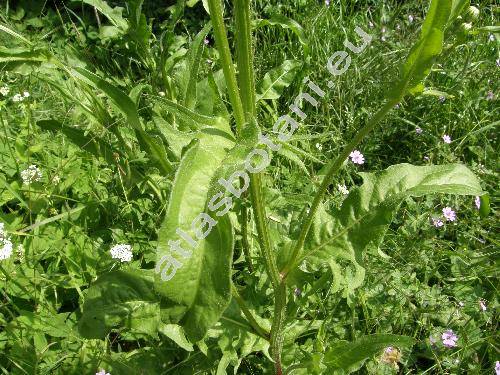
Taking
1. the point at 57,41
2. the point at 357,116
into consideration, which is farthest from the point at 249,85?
the point at 57,41

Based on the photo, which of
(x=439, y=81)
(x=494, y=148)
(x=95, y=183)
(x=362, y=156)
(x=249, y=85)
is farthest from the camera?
(x=439, y=81)

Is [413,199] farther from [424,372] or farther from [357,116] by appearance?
[424,372]

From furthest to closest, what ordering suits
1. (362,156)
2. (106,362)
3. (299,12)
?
(299,12)
(362,156)
(106,362)

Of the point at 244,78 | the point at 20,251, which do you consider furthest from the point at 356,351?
the point at 20,251

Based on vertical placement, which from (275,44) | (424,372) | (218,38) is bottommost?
(424,372)

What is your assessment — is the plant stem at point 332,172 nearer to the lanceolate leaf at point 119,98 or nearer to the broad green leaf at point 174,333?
the broad green leaf at point 174,333

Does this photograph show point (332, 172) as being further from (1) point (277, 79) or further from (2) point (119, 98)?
(1) point (277, 79)

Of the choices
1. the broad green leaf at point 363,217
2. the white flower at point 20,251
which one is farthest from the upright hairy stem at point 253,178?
the white flower at point 20,251
